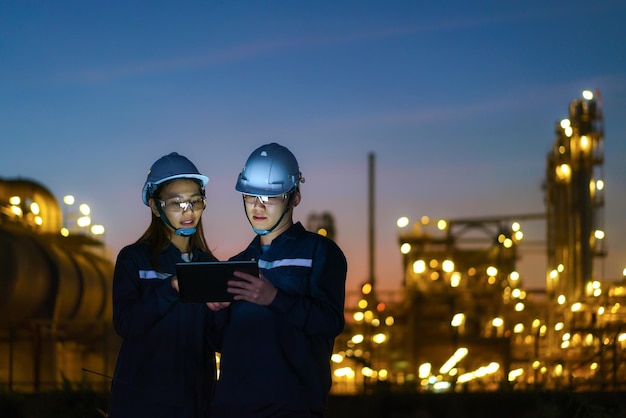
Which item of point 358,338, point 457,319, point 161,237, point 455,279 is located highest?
point 161,237

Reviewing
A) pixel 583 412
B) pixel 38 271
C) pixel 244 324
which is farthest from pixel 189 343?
pixel 38 271

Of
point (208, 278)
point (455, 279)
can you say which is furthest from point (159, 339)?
point (455, 279)

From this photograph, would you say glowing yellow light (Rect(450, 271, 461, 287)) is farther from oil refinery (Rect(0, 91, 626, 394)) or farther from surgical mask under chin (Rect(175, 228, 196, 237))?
surgical mask under chin (Rect(175, 228, 196, 237))

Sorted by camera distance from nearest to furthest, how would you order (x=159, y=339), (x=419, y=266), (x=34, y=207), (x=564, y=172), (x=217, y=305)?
(x=217, y=305), (x=159, y=339), (x=564, y=172), (x=419, y=266), (x=34, y=207)

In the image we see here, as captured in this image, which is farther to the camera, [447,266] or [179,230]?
[447,266]

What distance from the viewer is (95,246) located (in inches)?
1757

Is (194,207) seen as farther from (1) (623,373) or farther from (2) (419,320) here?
(2) (419,320)

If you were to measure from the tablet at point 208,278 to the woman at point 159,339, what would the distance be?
489 millimetres

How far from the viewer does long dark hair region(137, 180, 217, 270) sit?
5938 mm

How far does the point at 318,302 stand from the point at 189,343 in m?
0.94

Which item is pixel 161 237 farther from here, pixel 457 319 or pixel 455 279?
pixel 455 279

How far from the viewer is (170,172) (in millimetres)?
5941

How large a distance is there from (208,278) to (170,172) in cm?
106

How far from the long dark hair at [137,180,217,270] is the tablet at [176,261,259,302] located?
83cm
